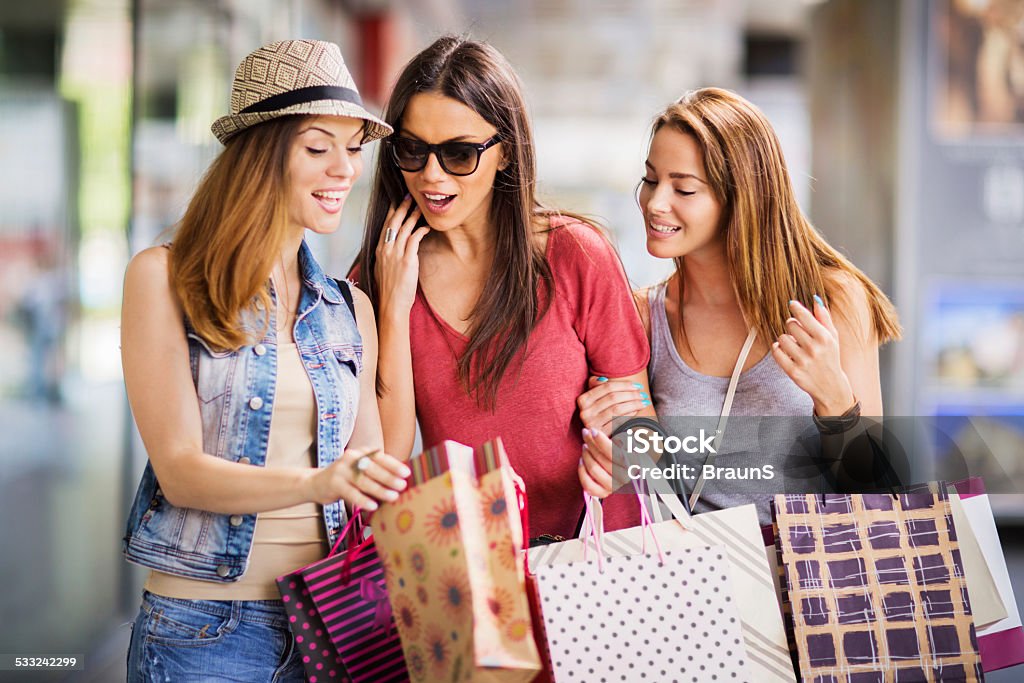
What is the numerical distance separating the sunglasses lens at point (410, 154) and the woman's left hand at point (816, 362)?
0.81 m

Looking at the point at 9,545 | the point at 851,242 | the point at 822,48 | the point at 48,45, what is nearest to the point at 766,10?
the point at 822,48

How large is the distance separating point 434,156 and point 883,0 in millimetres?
4687

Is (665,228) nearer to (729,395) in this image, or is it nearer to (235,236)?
(729,395)

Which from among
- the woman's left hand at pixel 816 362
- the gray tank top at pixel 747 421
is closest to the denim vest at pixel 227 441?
the gray tank top at pixel 747 421

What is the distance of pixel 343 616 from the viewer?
5.34 feet

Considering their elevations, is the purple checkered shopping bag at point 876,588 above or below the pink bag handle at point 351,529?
below

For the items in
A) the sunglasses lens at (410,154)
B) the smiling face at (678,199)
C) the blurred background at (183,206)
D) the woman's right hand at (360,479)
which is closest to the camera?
the woman's right hand at (360,479)

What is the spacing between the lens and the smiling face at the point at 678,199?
2023 mm

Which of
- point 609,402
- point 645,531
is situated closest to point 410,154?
point 609,402

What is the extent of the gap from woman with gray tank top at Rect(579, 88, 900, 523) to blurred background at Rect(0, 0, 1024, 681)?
0.90 ft

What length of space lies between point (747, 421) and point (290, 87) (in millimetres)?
1137

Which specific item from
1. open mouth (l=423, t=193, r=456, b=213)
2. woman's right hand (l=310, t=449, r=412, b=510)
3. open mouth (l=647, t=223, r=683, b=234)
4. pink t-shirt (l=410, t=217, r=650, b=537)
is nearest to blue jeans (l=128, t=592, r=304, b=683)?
woman's right hand (l=310, t=449, r=412, b=510)

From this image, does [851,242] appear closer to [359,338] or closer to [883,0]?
[883,0]

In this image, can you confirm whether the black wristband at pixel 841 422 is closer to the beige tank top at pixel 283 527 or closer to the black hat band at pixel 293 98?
the beige tank top at pixel 283 527
